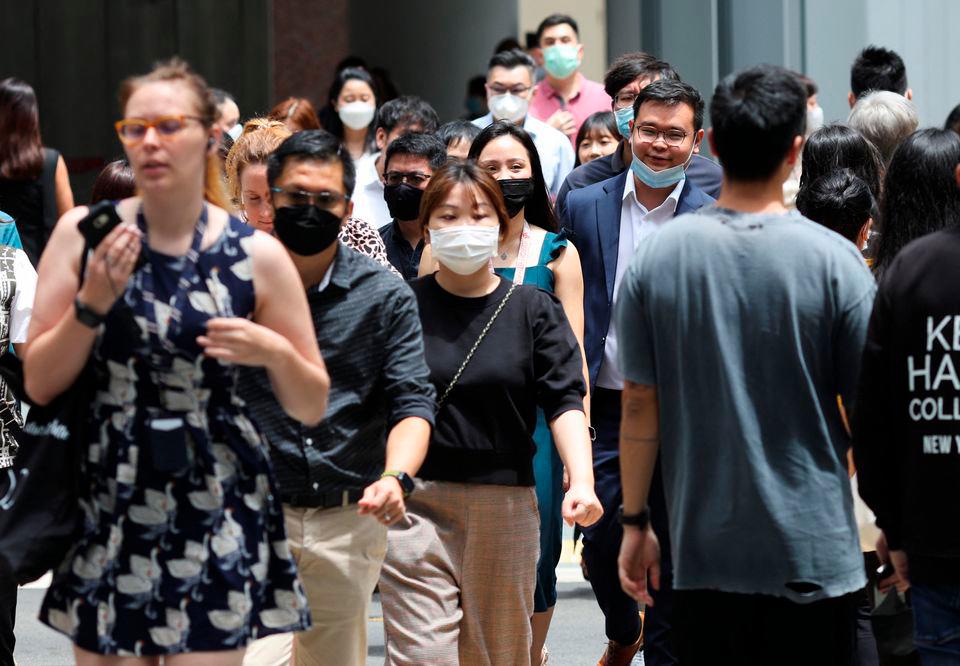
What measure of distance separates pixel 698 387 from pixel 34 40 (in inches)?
643

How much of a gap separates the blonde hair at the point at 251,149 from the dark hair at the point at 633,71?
199cm

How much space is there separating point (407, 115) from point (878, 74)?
8.30 ft

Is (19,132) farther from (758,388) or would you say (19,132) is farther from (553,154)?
(758,388)

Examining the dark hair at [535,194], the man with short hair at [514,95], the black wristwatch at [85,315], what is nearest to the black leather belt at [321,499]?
the black wristwatch at [85,315]

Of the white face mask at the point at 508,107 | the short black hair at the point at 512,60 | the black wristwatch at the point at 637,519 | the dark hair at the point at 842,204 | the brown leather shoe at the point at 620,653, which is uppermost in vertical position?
the short black hair at the point at 512,60

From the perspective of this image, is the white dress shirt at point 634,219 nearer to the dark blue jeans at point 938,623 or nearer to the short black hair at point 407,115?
the short black hair at point 407,115

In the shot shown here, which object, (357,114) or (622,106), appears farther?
(357,114)

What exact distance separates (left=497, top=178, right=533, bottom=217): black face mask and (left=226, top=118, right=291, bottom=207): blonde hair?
0.81 m

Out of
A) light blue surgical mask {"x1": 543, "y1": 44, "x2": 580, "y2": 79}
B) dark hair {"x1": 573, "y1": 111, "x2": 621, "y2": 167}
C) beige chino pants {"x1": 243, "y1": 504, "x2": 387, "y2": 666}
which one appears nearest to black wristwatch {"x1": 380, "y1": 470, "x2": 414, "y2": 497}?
beige chino pants {"x1": 243, "y1": 504, "x2": 387, "y2": 666}

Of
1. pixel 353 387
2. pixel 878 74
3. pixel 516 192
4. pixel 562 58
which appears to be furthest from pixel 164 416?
pixel 562 58

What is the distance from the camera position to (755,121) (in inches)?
149

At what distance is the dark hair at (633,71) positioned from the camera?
7473 mm

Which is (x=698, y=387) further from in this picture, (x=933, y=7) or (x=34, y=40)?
(x=34, y=40)

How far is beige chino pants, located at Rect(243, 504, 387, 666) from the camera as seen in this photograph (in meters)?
4.52
